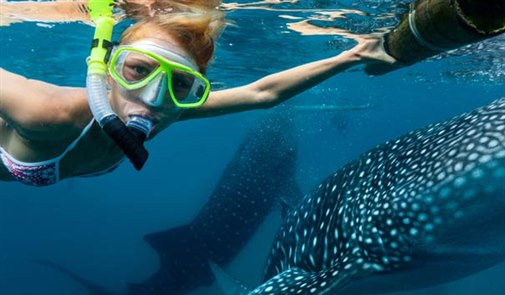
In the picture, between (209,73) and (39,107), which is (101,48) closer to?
(39,107)

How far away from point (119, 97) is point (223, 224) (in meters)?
7.91

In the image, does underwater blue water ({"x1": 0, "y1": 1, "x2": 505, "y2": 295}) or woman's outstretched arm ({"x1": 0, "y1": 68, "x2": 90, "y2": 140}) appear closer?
woman's outstretched arm ({"x1": 0, "y1": 68, "x2": 90, "y2": 140})

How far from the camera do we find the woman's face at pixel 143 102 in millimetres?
3646

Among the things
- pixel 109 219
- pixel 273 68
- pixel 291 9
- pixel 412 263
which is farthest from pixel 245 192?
pixel 109 219

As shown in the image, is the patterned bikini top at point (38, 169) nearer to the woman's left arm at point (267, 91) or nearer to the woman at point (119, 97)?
the woman at point (119, 97)

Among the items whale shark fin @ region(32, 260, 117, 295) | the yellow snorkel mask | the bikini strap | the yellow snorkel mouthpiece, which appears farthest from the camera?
whale shark fin @ region(32, 260, 117, 295)

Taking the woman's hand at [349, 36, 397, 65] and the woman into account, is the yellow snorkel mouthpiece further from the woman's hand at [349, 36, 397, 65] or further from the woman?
the woman's hand at [349, 36, 397, 65]

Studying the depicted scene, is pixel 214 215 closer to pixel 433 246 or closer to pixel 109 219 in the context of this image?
pixel 433 246

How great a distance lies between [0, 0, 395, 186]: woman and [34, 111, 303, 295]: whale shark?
17.7 feet

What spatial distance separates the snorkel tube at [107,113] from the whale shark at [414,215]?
1747 mm

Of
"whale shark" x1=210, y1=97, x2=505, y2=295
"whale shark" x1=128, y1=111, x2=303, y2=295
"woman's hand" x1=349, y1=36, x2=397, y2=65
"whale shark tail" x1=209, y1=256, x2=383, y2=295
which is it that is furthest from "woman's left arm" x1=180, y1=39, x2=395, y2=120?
"whale shark" x1=128, y1=111, x2=303, y2=295

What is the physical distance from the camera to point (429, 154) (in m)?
3.75

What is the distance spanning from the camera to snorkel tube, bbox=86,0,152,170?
318cm

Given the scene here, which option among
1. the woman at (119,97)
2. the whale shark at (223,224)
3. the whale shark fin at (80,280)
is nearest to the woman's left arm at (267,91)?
the woman at (119,97)
